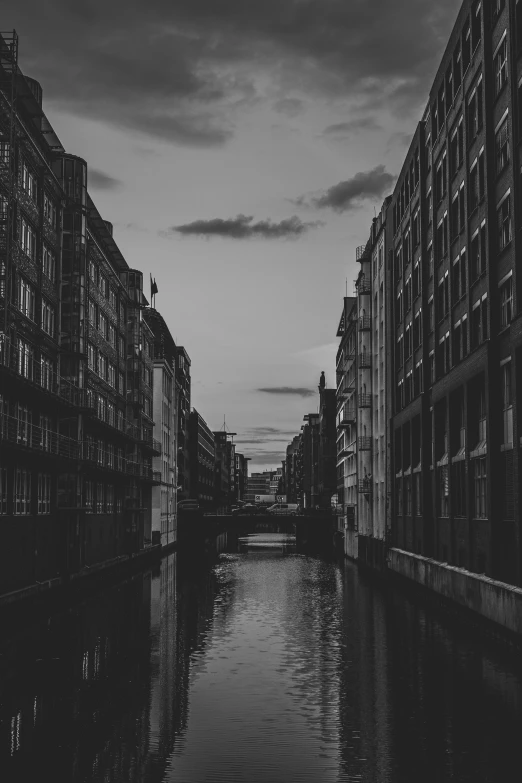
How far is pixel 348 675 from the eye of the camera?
2795 cm

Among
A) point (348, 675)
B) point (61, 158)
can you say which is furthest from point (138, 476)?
point (348, 675)

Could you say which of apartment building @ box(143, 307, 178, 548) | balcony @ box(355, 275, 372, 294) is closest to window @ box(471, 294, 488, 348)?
balcony @ box(355, 275, 372, 294)

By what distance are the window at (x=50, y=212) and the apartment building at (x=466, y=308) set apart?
885 inches

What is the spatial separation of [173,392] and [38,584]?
78.2 meters

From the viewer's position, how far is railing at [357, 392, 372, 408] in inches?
3470

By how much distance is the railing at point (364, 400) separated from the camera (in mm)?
88150

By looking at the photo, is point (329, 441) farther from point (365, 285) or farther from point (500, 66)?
point (500, 66)

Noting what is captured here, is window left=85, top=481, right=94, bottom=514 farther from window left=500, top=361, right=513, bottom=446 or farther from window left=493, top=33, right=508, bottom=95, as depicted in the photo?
window left=493, top=33, right=508, bottom=95

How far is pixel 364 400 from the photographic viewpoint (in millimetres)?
89375

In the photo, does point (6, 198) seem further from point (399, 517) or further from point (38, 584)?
point (399, 517)

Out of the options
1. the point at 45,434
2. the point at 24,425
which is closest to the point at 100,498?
the point at 45,434

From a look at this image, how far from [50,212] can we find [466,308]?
24.3 metres

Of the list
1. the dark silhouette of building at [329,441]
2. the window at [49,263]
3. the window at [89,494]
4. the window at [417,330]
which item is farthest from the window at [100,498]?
the dark silhouette of building at [329,441]

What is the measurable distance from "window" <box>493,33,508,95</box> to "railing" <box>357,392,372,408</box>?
163ft
